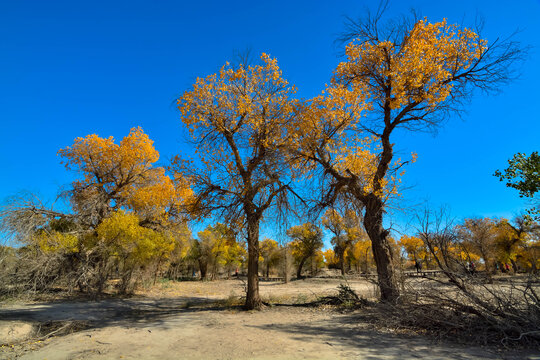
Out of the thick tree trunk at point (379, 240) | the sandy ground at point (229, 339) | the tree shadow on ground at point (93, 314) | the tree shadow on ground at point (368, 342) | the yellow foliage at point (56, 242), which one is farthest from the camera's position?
the yellow foliage at point (56, 242)

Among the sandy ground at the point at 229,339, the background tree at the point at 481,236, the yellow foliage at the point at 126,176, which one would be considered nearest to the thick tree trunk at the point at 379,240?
the sandy ground at the point at 229,339

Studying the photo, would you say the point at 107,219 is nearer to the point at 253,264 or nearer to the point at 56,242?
the point at 56,242

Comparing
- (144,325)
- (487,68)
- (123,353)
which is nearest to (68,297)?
(144,325)

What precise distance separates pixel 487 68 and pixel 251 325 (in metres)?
11.5

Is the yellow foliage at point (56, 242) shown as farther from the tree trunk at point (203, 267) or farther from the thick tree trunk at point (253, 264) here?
the tree trunk at point (203, 267)

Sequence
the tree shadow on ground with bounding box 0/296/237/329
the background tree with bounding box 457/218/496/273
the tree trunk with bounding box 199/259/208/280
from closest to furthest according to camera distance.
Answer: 1. the tree shadow on ground with bounding box 0/296/237/329
2. the background tree with bounding box 457/218/496/273
3. the tree trunk with bounding box 199/259/208/280

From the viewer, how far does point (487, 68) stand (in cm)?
938

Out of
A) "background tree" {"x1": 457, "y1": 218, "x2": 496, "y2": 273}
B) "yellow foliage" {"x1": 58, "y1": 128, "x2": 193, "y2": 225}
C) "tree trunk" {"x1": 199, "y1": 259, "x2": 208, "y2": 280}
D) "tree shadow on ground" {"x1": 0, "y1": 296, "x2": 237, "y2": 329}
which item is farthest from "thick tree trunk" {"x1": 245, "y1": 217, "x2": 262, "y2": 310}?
"tree trunk" {"x1": 199, "y1": 259, "x2": 208, "y2": 280}

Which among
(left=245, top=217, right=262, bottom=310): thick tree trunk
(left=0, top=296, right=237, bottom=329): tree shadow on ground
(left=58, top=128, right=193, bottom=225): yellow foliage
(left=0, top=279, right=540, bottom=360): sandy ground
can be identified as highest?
(left=58, top=128, right=193, bottom=225): yellow foliage

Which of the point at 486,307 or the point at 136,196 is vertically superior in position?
the point at 136,196

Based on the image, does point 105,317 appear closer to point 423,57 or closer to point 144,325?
point 144,325

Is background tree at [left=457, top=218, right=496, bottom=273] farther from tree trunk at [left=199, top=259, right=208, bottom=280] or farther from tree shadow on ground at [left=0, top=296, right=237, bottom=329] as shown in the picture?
tree trunk at [left=199, top=259, right=208, bottom=280]

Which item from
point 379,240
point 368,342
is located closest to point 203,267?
point 379,240

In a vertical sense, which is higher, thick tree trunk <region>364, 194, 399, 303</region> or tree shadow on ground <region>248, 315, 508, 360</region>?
thick tree trunk <region>364, 194, 399, 303</region>
